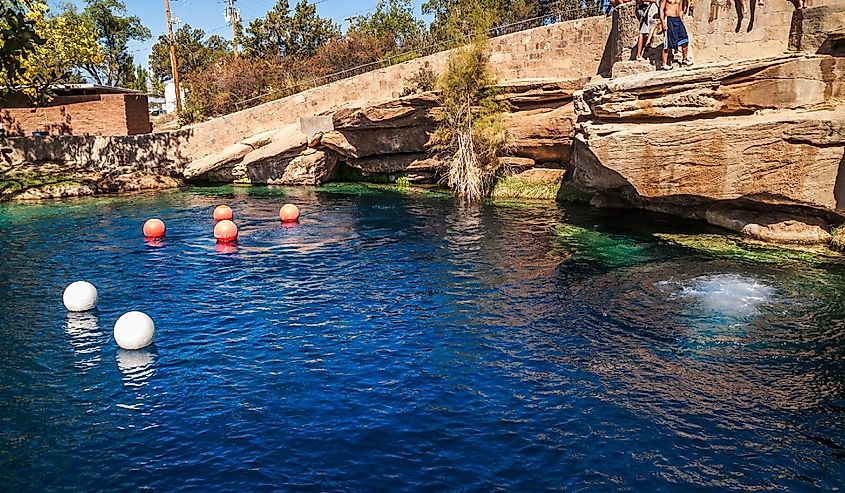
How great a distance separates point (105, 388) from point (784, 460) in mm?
11113

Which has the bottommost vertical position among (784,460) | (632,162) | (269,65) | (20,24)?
(784,460)

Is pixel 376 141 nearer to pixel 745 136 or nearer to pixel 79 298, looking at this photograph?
pixel 745 136

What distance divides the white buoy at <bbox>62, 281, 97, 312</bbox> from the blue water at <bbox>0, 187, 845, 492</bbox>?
11.0 inches

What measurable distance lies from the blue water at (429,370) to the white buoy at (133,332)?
0.79 feet

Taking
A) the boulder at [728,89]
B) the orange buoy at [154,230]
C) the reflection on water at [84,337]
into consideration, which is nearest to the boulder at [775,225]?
the boulder at [728,89]

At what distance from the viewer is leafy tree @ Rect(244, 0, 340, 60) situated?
55.5m

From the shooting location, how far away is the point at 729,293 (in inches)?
627

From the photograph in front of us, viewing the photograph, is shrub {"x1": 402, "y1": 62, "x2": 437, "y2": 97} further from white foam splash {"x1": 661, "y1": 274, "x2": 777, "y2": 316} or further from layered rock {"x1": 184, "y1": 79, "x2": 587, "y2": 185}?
white foam splash {"x1": 661, "y1": 274, "x2": 777, "y2": 316}

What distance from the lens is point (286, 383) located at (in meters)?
11.8

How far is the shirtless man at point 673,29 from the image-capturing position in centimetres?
2197

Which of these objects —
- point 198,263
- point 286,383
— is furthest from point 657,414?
point 198,263

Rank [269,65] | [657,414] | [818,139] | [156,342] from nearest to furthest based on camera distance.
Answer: [657,414] < [156,342] < [818,139] < [269,65]

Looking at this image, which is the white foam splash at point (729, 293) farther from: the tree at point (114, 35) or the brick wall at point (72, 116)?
the tree at point (114, 35)

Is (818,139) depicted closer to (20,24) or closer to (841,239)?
(841,239)
